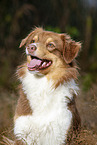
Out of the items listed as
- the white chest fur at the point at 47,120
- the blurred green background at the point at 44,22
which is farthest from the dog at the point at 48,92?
the blurred green background at the point at 44,22

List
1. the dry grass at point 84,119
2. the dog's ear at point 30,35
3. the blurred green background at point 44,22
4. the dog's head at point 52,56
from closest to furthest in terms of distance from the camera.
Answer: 1. the dry grass at point 84,119
2. the dog's head at point 52,56
3. the dog's ear at point 30,35
4. the blurred green background at point 44,22

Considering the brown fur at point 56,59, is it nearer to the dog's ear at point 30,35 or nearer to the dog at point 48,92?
the dog at point 48,92

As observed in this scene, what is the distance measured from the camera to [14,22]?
9820mm

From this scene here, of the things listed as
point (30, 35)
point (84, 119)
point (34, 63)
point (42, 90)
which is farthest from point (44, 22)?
point (42, 90)

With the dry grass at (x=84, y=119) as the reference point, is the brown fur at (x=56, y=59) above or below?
above

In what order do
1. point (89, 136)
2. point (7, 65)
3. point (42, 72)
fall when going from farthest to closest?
point (7, 65) → point (42, 72) → point (89, 136)

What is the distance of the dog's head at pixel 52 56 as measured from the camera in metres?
3.66

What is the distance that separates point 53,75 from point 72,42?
27.3 inches

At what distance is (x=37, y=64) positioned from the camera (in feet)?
12.1

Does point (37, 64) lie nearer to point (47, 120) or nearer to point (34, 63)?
point (34, 63)

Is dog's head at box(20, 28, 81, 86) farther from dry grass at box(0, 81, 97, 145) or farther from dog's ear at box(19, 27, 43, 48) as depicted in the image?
dry grass at box(0, 81, 97, 145)

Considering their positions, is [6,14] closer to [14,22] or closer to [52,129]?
[14,22]

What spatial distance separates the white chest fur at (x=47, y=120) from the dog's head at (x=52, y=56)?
0.28 meters

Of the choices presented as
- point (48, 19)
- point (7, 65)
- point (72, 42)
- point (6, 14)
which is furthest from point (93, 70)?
point (72, 42)
